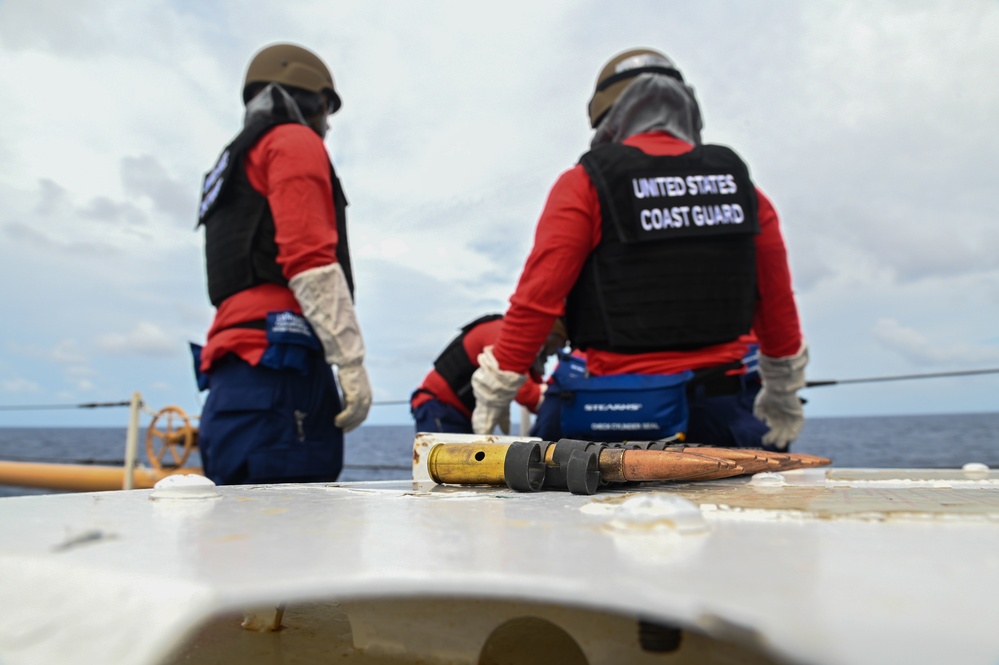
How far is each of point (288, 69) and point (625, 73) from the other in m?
1.40

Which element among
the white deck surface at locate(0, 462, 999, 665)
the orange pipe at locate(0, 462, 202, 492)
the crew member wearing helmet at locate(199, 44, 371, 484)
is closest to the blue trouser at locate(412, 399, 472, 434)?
the crew member wearing helmet at locate(199, 44, 371, 484)

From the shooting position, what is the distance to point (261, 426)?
2.42 meters

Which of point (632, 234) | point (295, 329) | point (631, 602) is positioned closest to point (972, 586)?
point (631, 602)

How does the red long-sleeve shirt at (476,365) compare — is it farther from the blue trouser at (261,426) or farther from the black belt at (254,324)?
the black belt at (254,324)

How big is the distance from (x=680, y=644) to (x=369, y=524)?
318 mm

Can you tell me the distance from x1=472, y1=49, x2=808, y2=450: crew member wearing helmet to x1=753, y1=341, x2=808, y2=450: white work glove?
0.55 metres

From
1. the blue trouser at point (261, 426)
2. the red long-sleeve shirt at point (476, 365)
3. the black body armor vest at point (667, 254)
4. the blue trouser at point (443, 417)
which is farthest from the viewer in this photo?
the blue trouser at point (443, 417)

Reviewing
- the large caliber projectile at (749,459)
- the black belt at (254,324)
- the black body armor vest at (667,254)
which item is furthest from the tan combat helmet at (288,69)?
the large caliber projectile at (749,459)

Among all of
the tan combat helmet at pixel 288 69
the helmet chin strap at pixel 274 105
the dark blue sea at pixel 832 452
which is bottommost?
the dark blue sea at pixel 832 452

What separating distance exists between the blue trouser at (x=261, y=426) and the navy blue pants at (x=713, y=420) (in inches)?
33.9

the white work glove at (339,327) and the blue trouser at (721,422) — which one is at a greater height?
the white work glove at (339,327)

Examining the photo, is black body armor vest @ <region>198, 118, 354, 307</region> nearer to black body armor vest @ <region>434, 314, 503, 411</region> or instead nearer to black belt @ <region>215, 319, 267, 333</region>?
black belt @ <region>215, 319, 267, 333</region>

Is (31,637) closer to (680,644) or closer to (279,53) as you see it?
(680,644)

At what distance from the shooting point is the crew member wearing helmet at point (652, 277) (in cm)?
228
